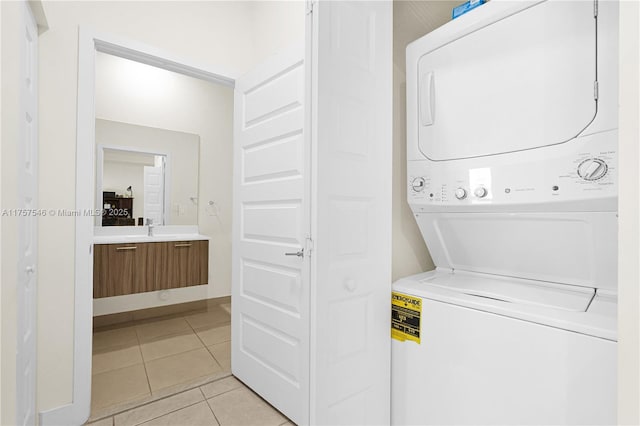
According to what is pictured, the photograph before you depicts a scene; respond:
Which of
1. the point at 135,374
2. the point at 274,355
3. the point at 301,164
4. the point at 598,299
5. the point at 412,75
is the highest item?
the point at 412,75

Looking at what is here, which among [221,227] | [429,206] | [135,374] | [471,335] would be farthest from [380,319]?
[221,227]

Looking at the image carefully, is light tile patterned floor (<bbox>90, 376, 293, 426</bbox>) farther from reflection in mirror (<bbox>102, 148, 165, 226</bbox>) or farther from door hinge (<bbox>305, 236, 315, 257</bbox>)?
reflection in mirror (<bbox>102, 148, 165, 226</bbox>)

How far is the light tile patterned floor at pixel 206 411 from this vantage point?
1.63 meters

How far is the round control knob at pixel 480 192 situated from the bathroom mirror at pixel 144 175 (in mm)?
3055

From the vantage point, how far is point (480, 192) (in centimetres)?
129

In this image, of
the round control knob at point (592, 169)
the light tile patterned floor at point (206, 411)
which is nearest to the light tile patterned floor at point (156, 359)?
the light tile patterned floor at point (206, 411)

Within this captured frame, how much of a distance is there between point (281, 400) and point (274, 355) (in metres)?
0.24

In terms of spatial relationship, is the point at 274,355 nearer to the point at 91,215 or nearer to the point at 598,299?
the point at 91,215

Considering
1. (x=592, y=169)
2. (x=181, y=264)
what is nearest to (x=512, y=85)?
(x=592, y=169)

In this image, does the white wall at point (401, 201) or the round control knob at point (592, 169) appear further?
the white wall at point (401, 201)

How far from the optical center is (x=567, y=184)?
1.08 metres

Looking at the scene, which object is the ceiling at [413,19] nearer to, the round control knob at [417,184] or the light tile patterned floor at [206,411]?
the round control knob at [417,184]
